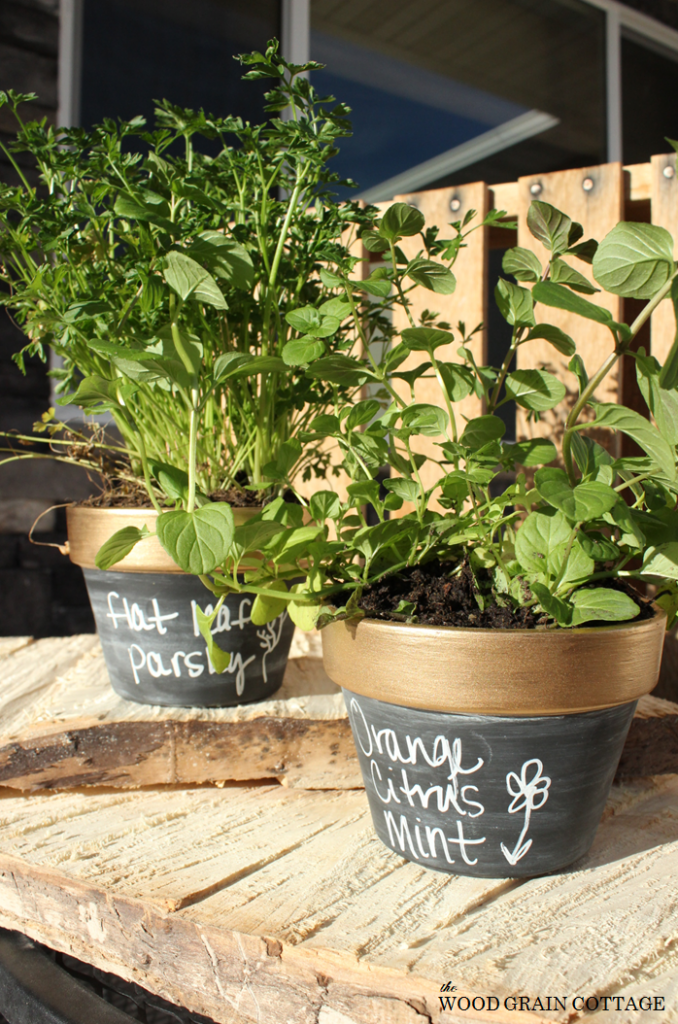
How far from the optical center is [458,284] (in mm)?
1239

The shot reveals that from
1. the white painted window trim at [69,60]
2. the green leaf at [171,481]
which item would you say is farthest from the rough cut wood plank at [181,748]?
the white painted window trim at [69,60]

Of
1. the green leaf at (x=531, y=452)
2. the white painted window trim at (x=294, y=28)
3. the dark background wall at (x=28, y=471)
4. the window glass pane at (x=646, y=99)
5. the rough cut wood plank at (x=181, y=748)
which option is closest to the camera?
the green leaf at (x=531, y=452)

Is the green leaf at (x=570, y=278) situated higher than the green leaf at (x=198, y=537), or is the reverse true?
the green leaf at (x=570, y=278)

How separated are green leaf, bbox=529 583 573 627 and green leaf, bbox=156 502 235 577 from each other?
200 mm

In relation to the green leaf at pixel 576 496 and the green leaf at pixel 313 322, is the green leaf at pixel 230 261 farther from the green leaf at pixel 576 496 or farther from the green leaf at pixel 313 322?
the green leaf at pixel 576 496

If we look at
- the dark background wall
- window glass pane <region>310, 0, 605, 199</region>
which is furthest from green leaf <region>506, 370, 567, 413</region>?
window glass pane <region>310, 0, 605, 199</region>

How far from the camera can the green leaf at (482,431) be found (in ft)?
1.79

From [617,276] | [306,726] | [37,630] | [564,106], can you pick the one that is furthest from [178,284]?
[564,106]

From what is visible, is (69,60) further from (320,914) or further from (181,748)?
(320,914)

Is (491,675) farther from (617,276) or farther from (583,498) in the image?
(617,276)

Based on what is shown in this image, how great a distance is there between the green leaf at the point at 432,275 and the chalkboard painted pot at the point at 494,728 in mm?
279

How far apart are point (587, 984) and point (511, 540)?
0.31 metres

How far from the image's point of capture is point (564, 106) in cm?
297

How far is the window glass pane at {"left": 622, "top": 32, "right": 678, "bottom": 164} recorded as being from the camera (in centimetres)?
298
